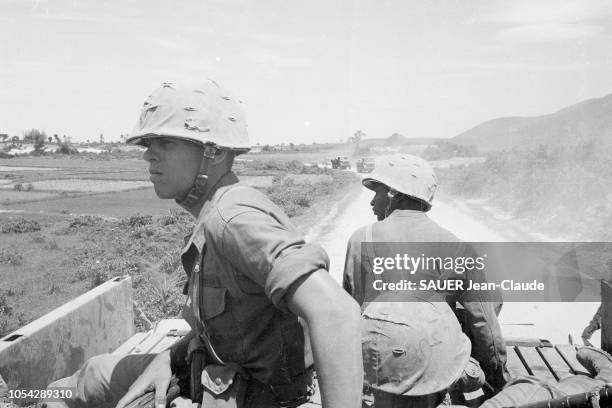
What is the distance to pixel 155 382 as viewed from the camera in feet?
5.93

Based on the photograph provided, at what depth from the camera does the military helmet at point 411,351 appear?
2.29 m

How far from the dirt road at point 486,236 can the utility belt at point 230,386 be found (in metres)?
3.31

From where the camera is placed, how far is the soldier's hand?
67.7 inches

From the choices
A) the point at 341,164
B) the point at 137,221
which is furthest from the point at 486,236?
the point at 341,164

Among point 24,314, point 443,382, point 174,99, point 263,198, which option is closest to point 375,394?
point 443,382

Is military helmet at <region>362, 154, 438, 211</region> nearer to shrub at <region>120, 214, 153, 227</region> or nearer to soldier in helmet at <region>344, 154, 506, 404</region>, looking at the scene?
soldier in helmet at <region>344, 154, 506, 404</region>

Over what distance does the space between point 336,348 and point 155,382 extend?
2.58ft

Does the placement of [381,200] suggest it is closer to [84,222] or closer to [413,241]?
[413,241]

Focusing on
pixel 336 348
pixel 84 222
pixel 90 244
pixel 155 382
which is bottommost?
pixel 90 244

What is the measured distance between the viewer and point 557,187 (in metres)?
15.5

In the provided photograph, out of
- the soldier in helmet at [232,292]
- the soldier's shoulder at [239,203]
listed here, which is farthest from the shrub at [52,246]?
the soldier's shoulder at [239,203]

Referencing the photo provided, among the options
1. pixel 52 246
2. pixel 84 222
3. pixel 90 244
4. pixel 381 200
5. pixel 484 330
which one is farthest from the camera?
pixel 84 222

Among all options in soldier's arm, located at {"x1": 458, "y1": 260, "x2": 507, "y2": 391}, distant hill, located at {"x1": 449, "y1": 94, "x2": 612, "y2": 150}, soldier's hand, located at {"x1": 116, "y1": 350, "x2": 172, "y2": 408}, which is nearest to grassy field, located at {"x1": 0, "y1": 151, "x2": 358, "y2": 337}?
soldier's arm, located at {"x1": 458, "y1": 260, "x2": 507, "y2": 391}

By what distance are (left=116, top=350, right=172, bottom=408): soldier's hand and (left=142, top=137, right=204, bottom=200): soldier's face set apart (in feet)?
1.88
